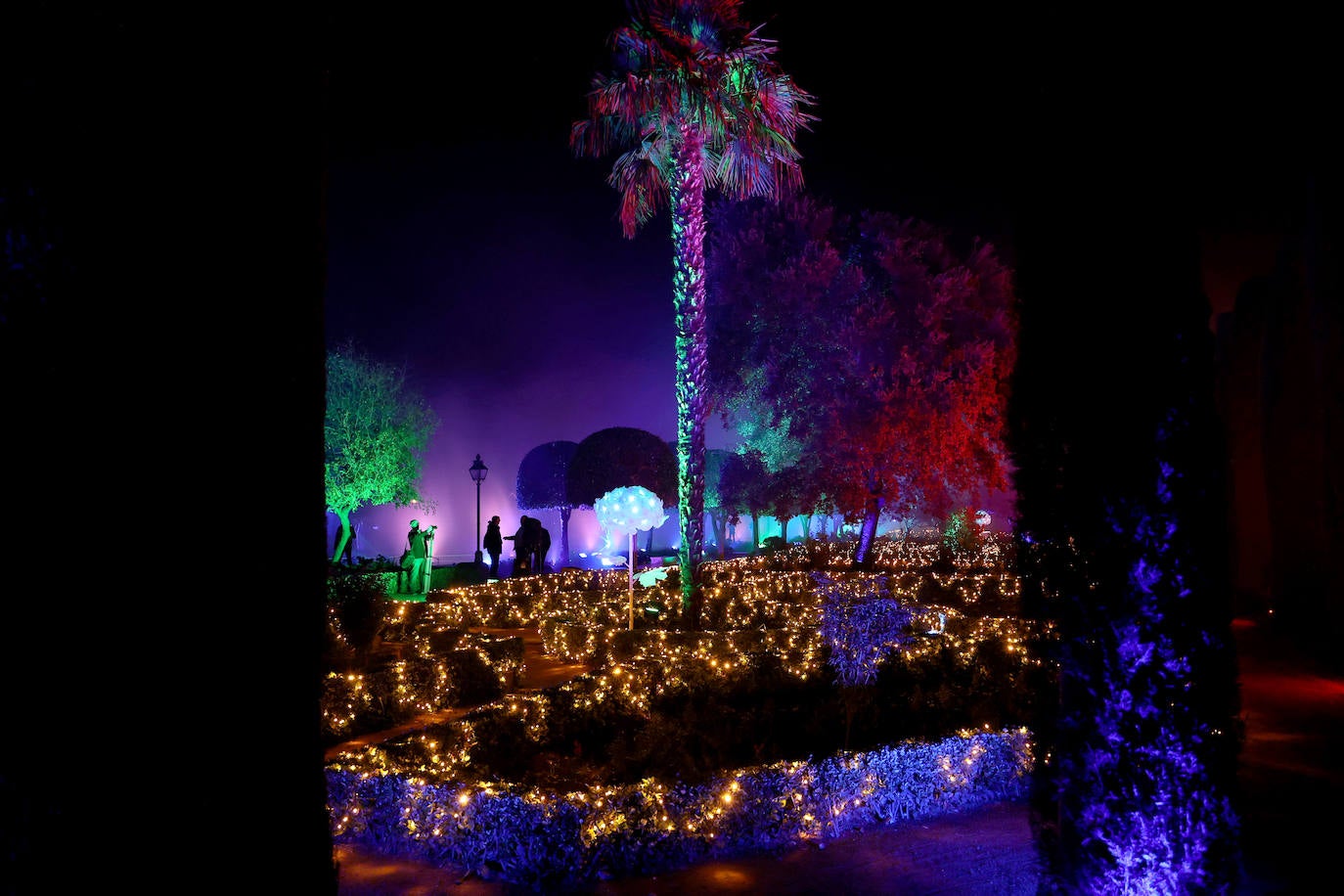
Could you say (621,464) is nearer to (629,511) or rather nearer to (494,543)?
(494,543)

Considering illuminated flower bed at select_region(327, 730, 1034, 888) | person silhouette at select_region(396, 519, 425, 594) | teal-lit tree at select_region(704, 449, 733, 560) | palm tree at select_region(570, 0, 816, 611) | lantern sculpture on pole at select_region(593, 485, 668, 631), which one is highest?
palm tree at select_region(570, 0, 816, 611)

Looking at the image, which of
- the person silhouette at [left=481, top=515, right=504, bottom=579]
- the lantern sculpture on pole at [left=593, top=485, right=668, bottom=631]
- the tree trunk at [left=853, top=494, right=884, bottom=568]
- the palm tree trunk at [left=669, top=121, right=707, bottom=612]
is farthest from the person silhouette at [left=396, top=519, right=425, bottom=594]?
the tree trunk at [left=853, top=494, right=884, bottom=568]

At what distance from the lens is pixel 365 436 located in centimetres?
2123

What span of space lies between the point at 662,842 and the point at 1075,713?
2.42 metres

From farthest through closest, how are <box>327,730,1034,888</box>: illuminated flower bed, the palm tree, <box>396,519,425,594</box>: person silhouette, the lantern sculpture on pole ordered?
<box>396,519,425,594</box>: person silhouette
the lantern sculpture on pole
the palm tree
<box>327,730,1034,888</box>: illuminated flower bed

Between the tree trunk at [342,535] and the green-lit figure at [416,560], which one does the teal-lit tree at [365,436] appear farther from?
the green-lit figure at [416,560]

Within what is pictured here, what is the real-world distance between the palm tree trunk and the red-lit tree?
720cm

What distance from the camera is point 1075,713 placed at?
3.62 metres

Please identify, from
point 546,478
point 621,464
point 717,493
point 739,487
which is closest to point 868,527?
point 621,464

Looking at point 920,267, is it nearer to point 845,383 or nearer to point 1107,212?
point 845,383

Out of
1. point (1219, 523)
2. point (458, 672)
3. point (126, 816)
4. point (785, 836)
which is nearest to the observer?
point (126, 816)

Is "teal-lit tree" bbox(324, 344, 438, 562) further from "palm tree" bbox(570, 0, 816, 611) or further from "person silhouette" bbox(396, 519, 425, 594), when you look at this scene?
"palm tree" bbox(570, 0, 816, 611)

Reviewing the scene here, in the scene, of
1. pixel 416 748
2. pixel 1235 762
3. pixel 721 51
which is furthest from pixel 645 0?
pixel 1235 762

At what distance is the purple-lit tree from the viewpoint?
32.2 metres
